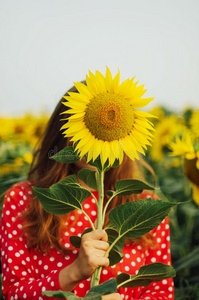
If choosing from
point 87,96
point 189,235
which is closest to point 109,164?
point 87,96

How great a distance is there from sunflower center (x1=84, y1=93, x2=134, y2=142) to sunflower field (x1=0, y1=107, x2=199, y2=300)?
0.78 metres

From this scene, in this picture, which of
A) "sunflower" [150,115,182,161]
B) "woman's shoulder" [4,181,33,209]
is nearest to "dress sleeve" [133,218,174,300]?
"woman's shoulder" [4,181,33,209]

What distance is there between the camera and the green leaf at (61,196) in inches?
28.9

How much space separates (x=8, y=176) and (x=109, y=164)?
1.88 meters

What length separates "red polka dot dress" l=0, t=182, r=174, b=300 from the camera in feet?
4.30

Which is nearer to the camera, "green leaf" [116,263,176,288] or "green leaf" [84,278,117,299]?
"green leaf" [84,278,117,299]

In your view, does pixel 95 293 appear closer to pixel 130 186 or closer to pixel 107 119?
pixel 130 186

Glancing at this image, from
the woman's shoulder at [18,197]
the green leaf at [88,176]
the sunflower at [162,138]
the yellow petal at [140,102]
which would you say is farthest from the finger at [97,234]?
the sunflower at [162,138]

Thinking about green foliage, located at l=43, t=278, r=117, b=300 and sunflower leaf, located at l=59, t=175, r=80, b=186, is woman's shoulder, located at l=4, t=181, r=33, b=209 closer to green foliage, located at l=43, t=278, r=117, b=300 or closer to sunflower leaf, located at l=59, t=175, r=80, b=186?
sunflower leaf, located at l=59, t=175, r=80, b=186

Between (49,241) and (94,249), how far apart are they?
59 centimetres

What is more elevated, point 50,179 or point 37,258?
point 50,179

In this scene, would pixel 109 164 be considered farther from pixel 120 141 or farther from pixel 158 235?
pixel 158 235

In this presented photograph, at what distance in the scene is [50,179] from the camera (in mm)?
1368

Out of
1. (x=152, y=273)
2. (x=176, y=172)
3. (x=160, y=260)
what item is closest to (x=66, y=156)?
(x=152, y=273)
